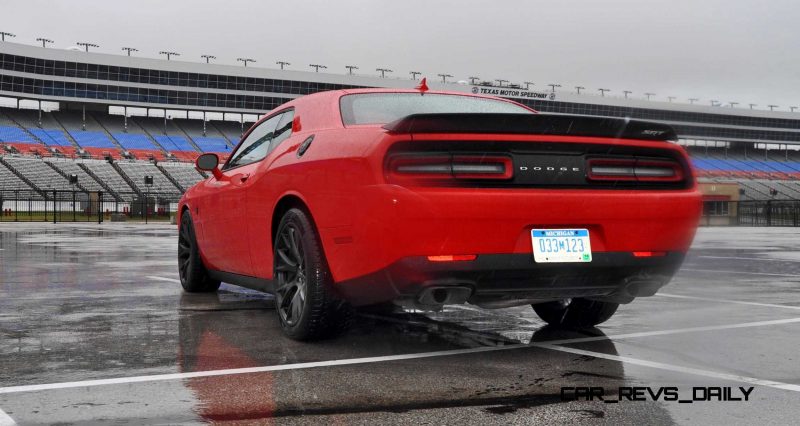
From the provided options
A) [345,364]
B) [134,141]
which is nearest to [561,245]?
[345,364]

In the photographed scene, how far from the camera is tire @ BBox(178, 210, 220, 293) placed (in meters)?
7.90

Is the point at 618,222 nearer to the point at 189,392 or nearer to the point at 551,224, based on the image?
the point at 551,224

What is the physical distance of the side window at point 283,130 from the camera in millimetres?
5941

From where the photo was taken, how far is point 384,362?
15.2 feet

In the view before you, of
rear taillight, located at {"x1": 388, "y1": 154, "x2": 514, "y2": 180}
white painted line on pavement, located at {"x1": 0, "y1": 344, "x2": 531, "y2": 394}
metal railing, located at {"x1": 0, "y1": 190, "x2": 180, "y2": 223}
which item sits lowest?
metal railing, located at {"x1": 0, "y1": 190, "x2": 180, "y2": 223}

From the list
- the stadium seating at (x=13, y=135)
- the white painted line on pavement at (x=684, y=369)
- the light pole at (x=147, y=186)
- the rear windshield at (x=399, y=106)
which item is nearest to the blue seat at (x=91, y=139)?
the stadium seating at (x=13, y=135)

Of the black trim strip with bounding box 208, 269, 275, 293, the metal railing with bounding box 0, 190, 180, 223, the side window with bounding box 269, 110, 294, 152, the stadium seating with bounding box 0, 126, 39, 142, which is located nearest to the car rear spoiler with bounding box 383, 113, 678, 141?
the side window with bounding box 269, 110, 294, 152

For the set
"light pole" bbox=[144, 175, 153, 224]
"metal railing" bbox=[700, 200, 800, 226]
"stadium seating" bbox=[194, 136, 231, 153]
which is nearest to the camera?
"metal railing" bbox=[700, 200, 800, 226]

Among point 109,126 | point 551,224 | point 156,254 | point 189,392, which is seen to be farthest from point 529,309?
point 109,126

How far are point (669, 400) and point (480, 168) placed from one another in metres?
1.48

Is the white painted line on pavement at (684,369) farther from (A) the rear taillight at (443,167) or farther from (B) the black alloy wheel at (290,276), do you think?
(B) the black alloy wheel at (290,276)

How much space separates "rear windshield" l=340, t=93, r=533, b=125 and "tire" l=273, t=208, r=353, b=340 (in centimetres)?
70

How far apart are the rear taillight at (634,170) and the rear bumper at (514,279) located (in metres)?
0.43

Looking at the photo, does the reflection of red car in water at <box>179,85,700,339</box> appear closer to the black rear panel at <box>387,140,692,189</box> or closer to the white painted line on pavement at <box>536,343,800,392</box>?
the black rear panel at <box>387,140,692,189</box>
